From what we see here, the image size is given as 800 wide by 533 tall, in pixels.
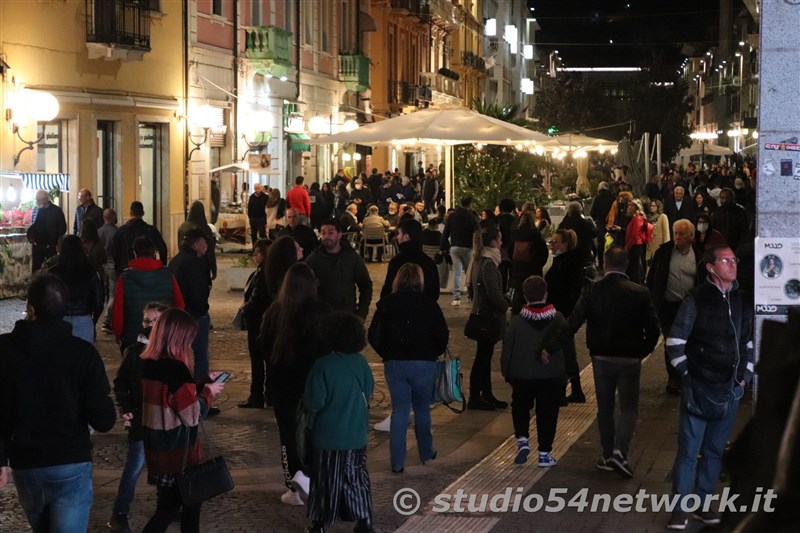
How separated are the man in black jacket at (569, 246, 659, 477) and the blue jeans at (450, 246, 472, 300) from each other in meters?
9.48

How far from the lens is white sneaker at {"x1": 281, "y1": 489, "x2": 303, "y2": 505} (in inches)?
328

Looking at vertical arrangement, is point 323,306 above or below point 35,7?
below

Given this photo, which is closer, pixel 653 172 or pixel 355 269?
pixel 355 269

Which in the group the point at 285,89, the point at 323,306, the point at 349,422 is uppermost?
the point at 285,89

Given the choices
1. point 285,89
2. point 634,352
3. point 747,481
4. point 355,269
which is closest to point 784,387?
point 747,481

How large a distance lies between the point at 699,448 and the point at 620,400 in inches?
55.7

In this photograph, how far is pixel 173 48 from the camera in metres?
26.7

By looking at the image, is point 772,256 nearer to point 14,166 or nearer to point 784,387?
point 784,387

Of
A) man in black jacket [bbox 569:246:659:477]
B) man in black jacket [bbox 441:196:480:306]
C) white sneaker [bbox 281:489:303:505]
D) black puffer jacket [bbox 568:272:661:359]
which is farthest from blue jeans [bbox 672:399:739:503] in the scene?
man in black jacket [bbox 441:196:480:306]

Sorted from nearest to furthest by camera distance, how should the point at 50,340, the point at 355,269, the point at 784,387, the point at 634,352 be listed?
1. the point at 784,387
2. the point at 50,340
3. the point at 634,352
4. the point at 355,269

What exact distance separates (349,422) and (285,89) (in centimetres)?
2792

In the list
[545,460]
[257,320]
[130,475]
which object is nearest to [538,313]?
[545,460]

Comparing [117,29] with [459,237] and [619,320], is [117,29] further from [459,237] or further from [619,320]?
[619,320]

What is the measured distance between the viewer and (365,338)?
773cm
